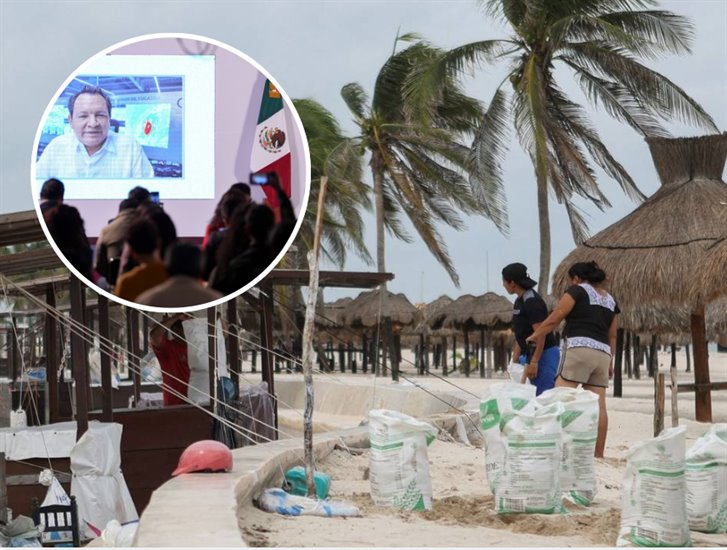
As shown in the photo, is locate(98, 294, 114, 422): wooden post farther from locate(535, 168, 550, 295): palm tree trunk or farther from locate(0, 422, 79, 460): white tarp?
locate(535, 168, 550, 295): palm tree trunk

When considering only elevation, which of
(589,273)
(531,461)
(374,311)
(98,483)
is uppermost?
(589,273)

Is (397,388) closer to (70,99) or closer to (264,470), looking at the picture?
(264,470)

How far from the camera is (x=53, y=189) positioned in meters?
4.20

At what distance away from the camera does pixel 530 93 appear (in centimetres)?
2158

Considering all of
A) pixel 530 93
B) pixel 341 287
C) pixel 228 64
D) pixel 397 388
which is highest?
pixel 530 93

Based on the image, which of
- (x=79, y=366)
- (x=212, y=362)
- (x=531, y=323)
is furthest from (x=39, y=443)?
(x=531, y=323)

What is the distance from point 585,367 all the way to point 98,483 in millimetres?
3995

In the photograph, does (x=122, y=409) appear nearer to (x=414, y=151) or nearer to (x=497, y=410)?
(x=497, y=410)

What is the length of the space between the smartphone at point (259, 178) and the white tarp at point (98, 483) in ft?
17.7

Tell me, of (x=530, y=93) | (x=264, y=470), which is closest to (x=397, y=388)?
(x=530, y=93)

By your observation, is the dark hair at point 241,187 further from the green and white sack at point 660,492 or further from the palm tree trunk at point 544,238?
the palm tree trunk at point 544,238

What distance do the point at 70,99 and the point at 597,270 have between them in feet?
16.2

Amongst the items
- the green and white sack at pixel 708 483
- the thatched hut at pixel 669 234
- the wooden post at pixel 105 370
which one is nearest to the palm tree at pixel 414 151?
the thatched hut at pixel 669 234

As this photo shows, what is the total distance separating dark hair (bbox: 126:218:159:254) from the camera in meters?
4.07
